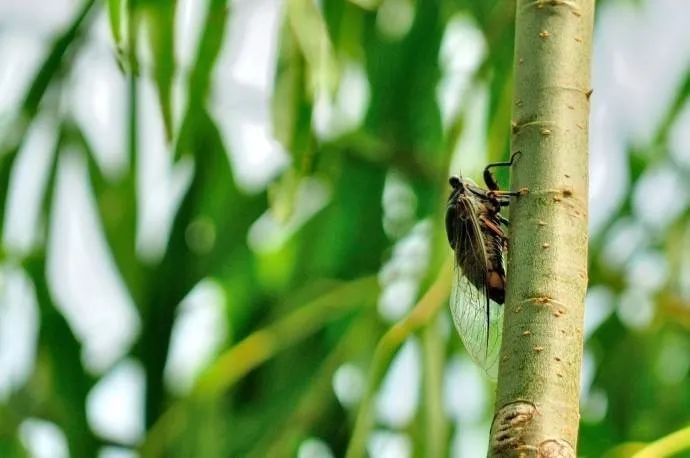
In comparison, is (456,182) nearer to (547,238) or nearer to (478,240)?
(478,240)

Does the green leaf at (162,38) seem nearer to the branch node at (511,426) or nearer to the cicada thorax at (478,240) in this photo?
the cicada thorax at (478,240)

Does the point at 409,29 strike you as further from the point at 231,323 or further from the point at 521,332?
the point at 521,332

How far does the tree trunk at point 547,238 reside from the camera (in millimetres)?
485

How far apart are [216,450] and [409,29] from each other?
62cm

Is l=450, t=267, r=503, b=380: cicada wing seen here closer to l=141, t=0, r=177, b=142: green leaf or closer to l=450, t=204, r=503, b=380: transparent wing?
l=450, t=204, r=503, b=380: transparent wing

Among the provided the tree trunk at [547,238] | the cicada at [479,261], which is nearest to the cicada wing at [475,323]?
the cicada at [479,261]

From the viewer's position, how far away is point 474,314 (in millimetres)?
896

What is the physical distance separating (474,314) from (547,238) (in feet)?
1.23

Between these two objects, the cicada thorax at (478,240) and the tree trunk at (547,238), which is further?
the cicada thorax at (478,240)

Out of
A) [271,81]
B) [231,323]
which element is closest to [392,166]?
[231,323]

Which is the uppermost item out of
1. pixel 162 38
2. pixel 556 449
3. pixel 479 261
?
pixel 162 38

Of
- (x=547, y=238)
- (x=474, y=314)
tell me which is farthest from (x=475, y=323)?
(x=547, y=238)

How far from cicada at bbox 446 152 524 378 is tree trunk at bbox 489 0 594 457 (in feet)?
0.57

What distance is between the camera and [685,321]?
1.54 m
